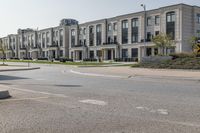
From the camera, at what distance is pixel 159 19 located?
6794 centimetres

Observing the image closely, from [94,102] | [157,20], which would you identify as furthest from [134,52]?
[94,102]

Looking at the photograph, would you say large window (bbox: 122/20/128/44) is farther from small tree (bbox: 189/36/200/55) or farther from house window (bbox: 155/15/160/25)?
small tree (bbox: 189/36/200/55)

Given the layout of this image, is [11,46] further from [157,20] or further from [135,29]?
[157,20]

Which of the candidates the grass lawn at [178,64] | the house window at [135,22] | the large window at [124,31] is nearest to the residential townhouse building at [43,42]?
the large window at [124,31]

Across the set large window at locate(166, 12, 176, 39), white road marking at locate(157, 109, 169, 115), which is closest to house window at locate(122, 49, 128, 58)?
large window at locate(166, 12, 176, 39)

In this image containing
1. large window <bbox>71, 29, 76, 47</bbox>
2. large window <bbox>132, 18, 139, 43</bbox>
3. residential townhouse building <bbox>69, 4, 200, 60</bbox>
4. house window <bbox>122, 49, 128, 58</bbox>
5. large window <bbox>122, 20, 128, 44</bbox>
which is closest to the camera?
residential townhouse building <bbox>69, 4, 200, 60</bbox>

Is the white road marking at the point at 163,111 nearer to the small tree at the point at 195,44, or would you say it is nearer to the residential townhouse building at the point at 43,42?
the small tree at the point at 195,44

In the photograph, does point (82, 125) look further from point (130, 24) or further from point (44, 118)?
point (130, 24)

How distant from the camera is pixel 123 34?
78.0 metres

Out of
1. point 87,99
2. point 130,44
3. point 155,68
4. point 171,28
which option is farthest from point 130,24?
point 87,99

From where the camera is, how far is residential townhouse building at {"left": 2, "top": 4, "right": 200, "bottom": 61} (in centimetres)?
6450

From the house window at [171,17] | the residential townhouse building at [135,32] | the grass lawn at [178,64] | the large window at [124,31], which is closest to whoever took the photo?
the grass lawn at [178,64]

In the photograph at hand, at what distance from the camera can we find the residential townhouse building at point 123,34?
64.5 meters

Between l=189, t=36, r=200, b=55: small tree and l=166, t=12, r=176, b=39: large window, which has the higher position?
l=166, t=12, r=176, b=39: large window
